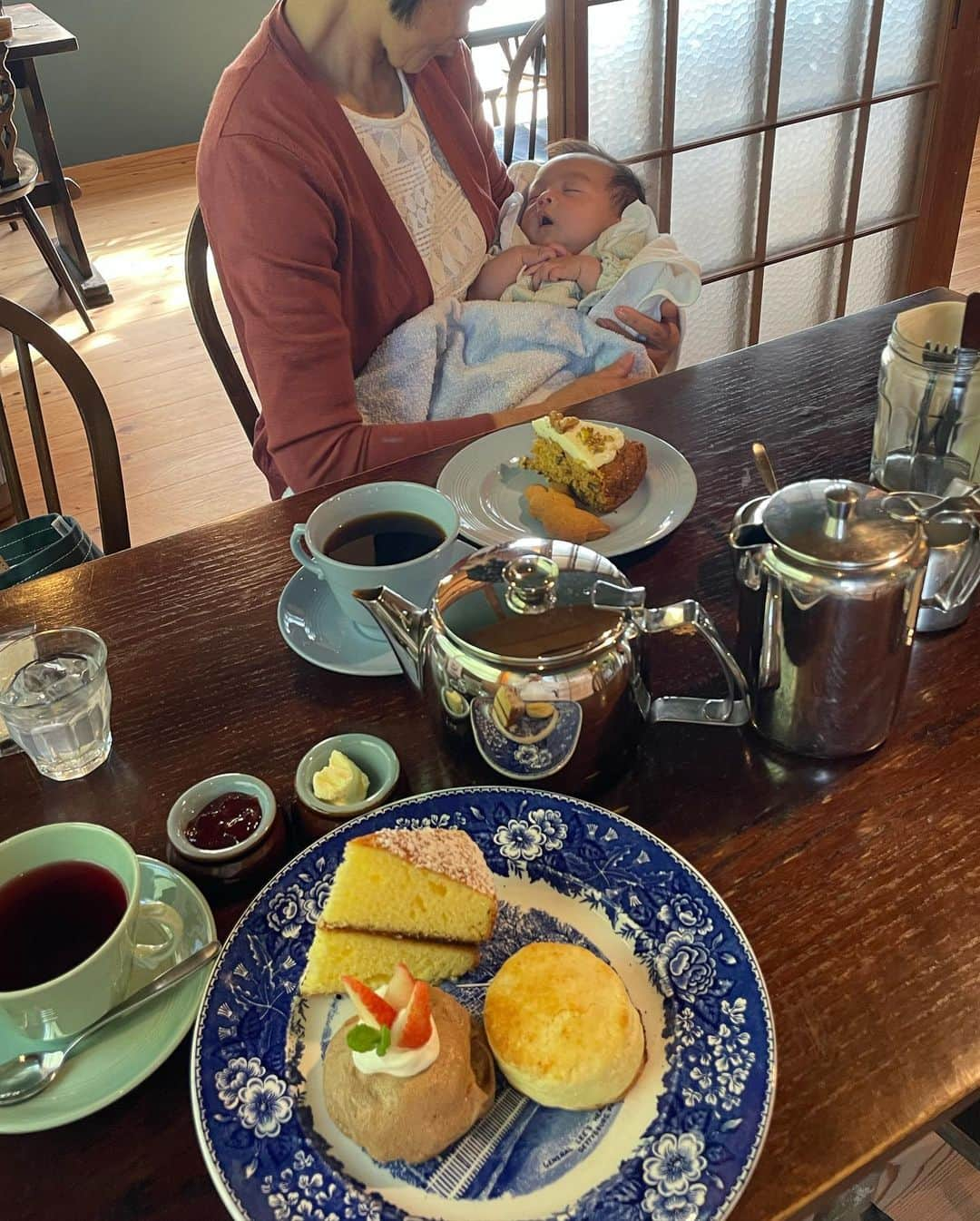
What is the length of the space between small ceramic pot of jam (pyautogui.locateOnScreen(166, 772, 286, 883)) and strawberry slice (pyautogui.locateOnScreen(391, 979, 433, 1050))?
17 centimetres

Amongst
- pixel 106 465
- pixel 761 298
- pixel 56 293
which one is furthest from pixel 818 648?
pixel 56 293

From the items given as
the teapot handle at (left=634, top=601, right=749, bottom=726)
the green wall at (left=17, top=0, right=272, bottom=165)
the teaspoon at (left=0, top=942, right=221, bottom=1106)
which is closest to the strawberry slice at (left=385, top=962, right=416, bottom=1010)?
the teaspoon at (left=0, top=942, right=221, bottom=1106)

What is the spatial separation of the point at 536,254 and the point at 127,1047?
122 cm

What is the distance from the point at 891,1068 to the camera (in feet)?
1.66

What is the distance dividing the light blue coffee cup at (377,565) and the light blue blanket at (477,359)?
0.53m

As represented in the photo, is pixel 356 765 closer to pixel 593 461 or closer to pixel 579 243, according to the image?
pixel 593 461

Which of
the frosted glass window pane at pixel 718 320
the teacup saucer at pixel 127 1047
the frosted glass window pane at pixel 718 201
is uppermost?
the teacup saucer at pixel 127 1047

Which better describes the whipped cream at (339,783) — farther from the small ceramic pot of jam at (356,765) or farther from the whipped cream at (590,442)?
the whipped cream at (590,442)

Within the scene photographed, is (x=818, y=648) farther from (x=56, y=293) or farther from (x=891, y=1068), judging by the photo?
(x=56, y=293)

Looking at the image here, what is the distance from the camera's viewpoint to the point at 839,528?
1.95 feet

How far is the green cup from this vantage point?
1.68ft

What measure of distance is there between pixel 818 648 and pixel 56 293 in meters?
3.58

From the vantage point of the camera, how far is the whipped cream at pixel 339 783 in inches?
25.0

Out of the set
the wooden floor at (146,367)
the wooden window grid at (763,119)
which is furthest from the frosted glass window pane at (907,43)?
the wooden floor at (146,367)
